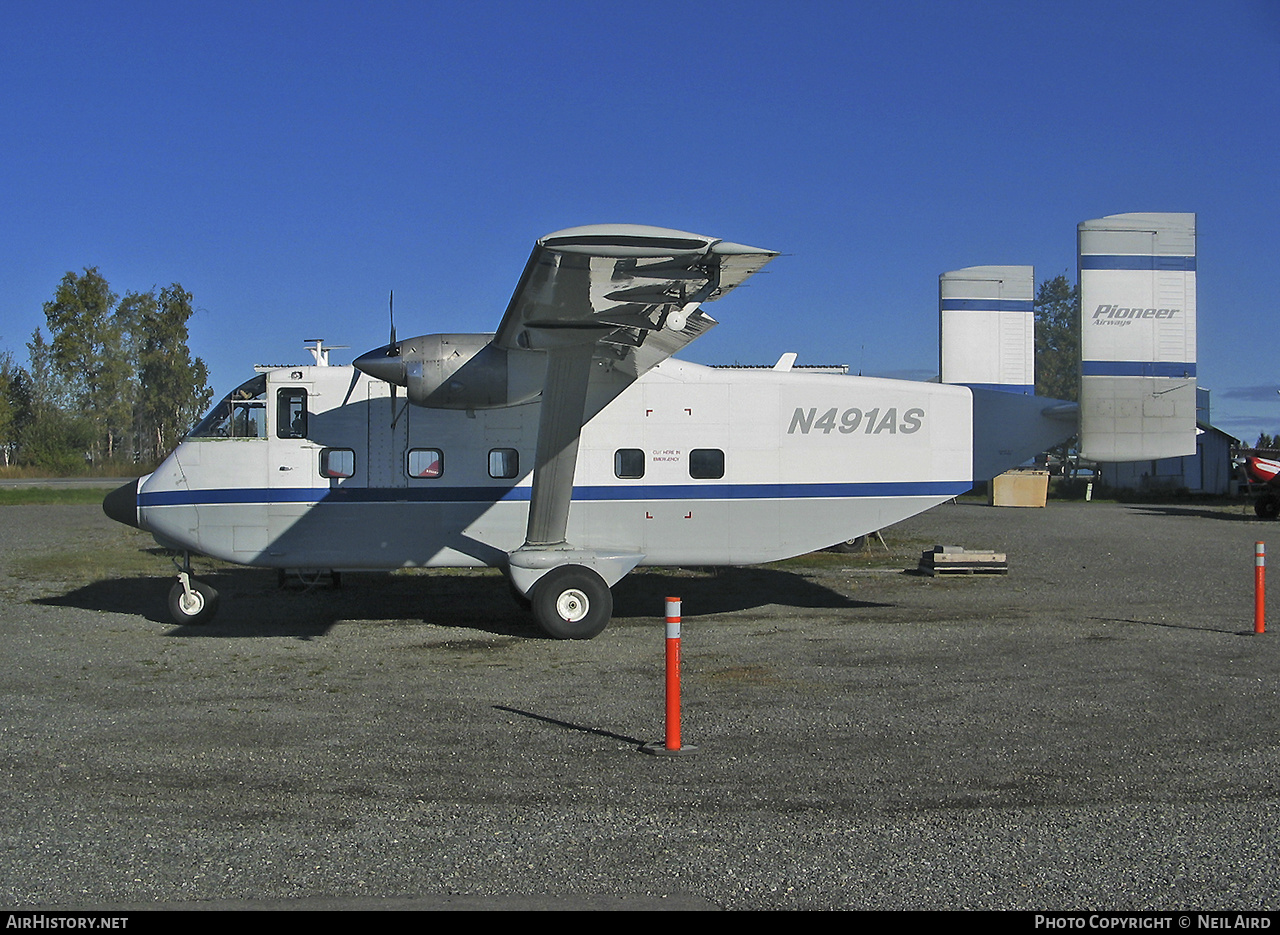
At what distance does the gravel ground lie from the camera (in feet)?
13.9

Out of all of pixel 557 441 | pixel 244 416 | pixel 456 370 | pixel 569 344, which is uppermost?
pixel 569 344

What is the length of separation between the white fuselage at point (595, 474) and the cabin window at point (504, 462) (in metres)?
0.02

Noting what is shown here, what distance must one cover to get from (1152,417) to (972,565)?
5300 millimetres

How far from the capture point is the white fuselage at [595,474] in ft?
38.0

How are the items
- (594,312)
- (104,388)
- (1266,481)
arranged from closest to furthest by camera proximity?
1. (594,312)
2. (1266,481)
3. (104,388)

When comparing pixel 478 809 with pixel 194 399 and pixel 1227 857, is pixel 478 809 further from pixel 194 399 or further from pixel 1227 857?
pixel 194 399

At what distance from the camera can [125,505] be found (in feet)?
38.9

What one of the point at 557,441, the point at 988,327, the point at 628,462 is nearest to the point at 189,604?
the point at 557,441

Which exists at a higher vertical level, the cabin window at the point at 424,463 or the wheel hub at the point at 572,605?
the cabin window at the point at 424,463

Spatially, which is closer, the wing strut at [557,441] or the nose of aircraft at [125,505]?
the wing strut at [557,441]

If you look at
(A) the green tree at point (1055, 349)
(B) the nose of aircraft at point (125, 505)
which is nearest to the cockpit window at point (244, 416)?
(B) the nose of aircraft at point (125, 505)

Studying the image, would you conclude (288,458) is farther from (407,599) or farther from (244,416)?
(407,599)

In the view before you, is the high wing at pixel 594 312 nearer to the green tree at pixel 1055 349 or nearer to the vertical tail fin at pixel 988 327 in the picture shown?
the vertical tail fin at pixel 988 327

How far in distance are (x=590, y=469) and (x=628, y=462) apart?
48cm
